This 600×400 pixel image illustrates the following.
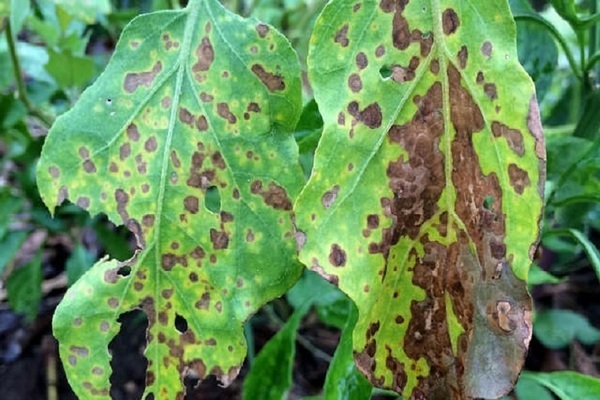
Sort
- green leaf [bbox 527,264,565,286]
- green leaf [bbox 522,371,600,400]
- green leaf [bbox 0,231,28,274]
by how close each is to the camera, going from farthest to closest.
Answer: green leaf [bbox 0,231,28,274]
green leaf [bbox 527,264,565,286]
green leaf [bbox 522,371,600,400]

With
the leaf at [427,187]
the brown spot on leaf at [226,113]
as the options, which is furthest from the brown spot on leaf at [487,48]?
the brown spot on leaf at [226,113]

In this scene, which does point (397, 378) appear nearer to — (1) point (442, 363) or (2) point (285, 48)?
(1) point (442, 363)

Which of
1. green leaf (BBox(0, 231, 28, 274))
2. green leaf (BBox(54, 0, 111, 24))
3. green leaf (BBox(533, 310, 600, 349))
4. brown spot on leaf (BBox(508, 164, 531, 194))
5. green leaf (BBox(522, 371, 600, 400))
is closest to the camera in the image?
brown spot on leaf (BBox(508, 164, 531, 194))

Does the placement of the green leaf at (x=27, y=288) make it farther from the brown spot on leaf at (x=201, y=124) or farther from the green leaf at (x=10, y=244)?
the brown spot on leaf at (x=201, y=124)

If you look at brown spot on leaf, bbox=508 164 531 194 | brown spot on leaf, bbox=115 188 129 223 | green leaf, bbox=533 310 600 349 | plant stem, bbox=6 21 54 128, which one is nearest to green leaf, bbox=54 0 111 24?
plant stem, bbox=6 21 54 128

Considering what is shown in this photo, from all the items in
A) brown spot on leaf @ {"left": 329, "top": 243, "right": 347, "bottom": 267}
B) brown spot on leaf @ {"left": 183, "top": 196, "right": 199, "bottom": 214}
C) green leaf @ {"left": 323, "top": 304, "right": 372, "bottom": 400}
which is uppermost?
brown spot on leaf @ {"left": 329, "top": 243, "right": 347, "bottom": 267}

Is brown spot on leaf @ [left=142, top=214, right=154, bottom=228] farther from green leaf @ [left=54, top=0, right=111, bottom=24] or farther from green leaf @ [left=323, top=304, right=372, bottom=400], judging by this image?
green leaf @ [left=54, top=0, right=111, bottom=24]
